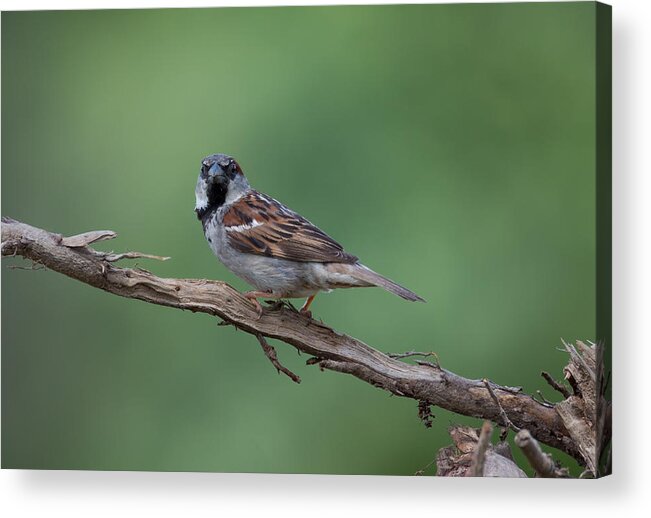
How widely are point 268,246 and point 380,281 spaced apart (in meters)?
0.65

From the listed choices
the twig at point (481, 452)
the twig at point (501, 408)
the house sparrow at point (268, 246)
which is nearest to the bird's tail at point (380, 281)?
the house sparrow at point (268, 246)

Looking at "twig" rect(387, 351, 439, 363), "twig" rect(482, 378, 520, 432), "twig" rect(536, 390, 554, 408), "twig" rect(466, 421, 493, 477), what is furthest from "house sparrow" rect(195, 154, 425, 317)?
"twig" rect(536, 390, 554, 408)

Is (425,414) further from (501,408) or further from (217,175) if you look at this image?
(217,175)

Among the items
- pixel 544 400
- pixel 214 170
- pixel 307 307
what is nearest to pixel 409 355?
pixel 307 307

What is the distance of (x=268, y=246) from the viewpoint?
5441 mm

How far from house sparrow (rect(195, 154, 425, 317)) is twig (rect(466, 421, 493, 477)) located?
76 cm

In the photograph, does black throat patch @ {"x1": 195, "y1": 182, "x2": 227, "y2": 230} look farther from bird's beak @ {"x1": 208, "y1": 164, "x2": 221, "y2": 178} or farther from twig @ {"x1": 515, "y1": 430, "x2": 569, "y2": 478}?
twig @ {"x1": 515, "y1": 430, "x2": 569, "y2": 478}

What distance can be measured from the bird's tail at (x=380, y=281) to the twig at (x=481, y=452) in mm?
760

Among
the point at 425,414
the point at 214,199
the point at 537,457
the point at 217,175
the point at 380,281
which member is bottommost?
the point at 537,457

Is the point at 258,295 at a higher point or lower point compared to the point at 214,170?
lower

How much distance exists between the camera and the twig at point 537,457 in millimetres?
4883

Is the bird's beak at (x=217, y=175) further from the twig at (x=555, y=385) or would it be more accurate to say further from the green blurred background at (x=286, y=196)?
the twig at (x=555, y=385)

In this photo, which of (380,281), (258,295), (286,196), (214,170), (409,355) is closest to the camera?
(380,281)

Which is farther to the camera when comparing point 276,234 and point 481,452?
point 276,234
